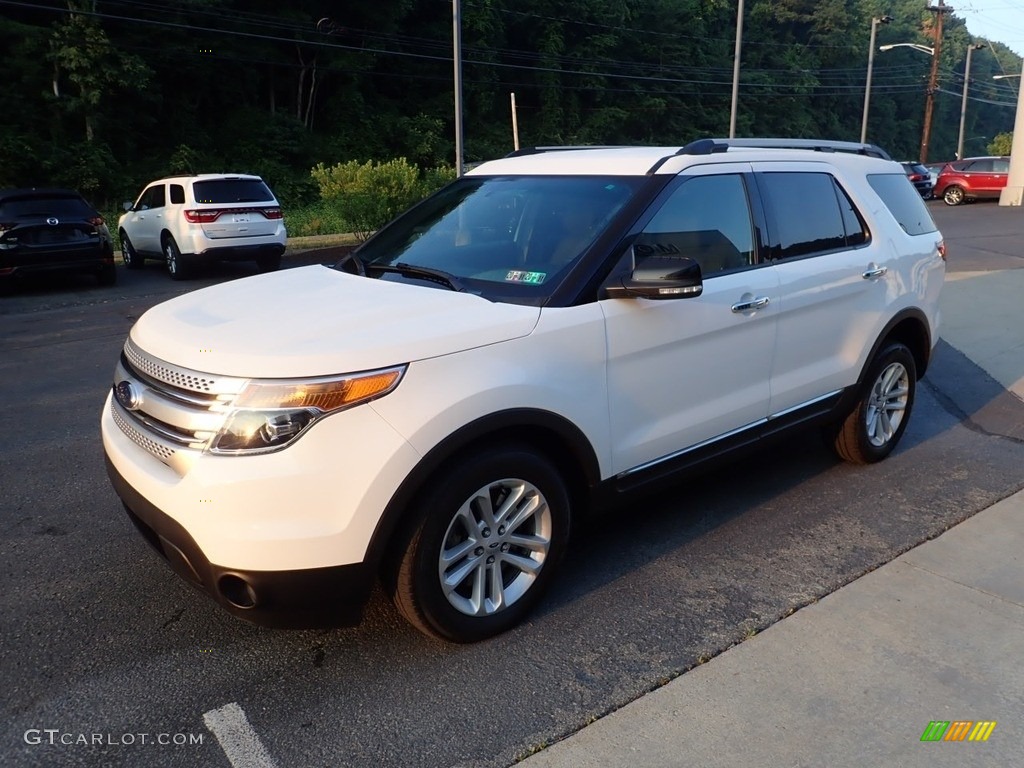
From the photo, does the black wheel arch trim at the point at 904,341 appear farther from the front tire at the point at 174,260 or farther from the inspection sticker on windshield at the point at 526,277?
the front tire at the point at 174,260

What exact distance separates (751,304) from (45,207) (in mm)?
11899

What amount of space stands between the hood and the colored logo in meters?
1.88

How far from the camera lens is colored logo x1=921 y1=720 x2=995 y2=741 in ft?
9.03

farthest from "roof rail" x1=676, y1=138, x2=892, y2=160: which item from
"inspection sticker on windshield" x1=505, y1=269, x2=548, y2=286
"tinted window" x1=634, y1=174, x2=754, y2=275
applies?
"inspection sticker on windshield" x1=505, y1=269, x2=548, y2=286

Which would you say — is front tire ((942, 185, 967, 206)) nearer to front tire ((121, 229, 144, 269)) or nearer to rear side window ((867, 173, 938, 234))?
front tire ((121, 229, 144, 269))

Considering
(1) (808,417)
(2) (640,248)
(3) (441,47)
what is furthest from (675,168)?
(3) (441,47)

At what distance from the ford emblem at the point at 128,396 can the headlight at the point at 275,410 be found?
59cm

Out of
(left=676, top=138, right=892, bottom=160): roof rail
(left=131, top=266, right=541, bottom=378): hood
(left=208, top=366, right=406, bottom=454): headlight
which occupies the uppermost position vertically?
(left=676, top=138, right=892, bottom=160): roof rail

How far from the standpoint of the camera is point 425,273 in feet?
12.3

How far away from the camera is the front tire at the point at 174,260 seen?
46.5 ft

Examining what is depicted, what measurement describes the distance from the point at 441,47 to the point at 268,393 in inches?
1867

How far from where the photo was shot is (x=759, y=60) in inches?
2746

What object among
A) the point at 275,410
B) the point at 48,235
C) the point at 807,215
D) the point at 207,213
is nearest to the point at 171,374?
the point at 275,410

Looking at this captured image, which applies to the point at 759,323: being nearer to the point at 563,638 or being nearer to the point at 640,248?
the point at 640,248
